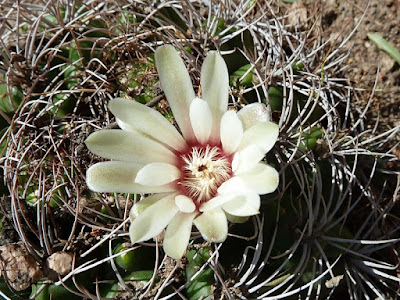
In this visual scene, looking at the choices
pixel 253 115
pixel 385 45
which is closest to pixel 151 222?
pixel 253 115

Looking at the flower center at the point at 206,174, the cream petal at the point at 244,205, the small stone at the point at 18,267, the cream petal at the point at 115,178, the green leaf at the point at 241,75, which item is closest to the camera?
the cream petal at the point at 244,205

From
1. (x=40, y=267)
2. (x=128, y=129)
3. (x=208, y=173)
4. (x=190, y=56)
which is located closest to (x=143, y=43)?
(x=190, y=56)

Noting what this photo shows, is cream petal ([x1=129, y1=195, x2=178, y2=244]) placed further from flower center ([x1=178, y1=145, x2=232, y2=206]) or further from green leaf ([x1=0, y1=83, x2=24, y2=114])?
green leaf ([x1=0, y1=83, x2=24, y2=114])

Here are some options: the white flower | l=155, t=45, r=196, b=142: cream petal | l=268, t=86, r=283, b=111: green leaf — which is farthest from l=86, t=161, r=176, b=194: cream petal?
l=268, t=86, r=283, b=111: green leaf

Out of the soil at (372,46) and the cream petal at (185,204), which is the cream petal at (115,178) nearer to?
the cream petal at (185,204)

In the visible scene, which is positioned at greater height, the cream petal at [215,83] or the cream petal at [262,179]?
the cream petal at [215,83]

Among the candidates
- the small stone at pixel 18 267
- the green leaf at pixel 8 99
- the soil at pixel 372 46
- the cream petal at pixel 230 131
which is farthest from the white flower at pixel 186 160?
the soil at pixel 372 46

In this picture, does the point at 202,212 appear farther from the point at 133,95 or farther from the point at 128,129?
the point at 133,95
